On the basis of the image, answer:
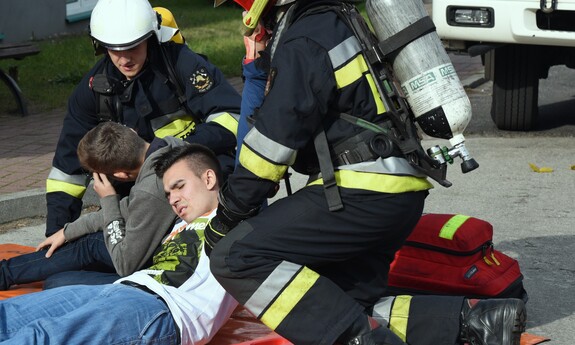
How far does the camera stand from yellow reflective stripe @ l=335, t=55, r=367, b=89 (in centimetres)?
354

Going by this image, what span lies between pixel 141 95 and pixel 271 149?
185 cm

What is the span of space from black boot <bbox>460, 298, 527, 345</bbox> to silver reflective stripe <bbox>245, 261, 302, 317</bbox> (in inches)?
30.0

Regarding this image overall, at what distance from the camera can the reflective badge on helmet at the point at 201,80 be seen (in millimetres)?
A: 5180

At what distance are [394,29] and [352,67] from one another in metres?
0.19

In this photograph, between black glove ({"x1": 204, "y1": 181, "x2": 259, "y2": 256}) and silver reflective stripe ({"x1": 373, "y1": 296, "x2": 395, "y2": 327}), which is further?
silver reflective stripe ({"x1": 373, "y1": 296, "x2": 395, "y2": 327})

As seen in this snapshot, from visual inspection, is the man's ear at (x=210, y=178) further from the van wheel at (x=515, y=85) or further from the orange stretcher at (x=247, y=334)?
the van wheel at (x=515, y=85)

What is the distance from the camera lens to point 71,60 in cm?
1311

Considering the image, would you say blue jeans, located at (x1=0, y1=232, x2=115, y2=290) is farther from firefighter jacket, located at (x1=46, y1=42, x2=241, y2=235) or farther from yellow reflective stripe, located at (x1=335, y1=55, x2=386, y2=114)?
yellow reflective stripe, located at (x1=335, y1=55, x2=386, y2=114)

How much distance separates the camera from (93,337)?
3.66 m

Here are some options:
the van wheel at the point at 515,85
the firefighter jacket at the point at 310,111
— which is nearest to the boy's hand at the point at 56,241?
the firefighter jacket at the point at 310,111

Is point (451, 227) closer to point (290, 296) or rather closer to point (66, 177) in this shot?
point (290, 296)

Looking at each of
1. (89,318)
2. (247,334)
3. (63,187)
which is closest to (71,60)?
(63,187)

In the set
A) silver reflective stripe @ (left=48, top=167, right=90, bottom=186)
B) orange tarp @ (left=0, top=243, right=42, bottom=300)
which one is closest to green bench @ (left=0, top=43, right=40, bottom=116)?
orange tarp @ (left=0, top=243, right=42, bottom=300)

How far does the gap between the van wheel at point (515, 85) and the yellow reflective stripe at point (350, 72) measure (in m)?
5.03
